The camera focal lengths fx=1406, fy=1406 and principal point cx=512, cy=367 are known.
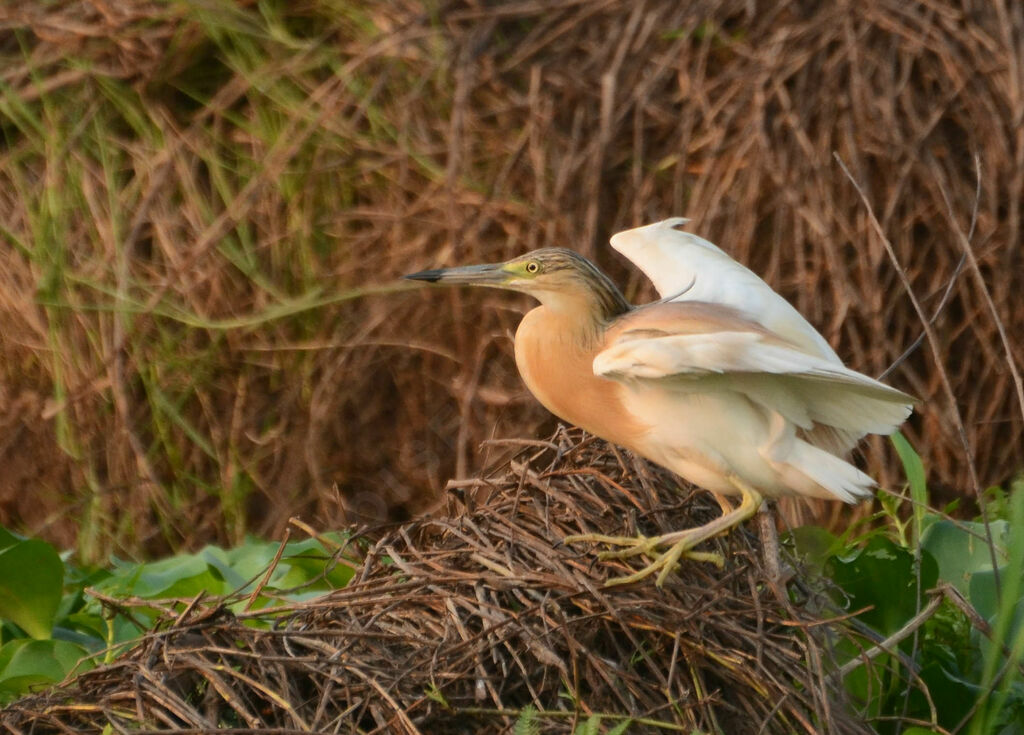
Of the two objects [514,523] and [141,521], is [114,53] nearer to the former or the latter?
[141,521]

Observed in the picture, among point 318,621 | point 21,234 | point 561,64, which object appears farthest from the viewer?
point 21,234

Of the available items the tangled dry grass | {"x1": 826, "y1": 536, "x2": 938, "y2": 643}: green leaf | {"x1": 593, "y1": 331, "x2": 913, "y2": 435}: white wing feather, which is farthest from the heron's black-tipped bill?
the tangled dry grass

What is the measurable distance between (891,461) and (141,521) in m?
2.34

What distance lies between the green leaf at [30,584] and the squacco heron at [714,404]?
93cm

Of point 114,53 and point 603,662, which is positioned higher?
point 603,662

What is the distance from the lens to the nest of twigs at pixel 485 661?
180 cm

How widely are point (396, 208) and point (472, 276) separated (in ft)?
5.63

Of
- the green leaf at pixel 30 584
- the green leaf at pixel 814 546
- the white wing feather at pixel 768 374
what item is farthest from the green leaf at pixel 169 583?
the green leaf at pixel 814 546

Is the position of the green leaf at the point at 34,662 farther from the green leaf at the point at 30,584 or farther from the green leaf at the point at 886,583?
the green leaf at the point at 886,583

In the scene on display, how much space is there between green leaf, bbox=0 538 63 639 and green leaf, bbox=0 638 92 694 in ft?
0.26

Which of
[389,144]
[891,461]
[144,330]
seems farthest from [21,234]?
[891,461]

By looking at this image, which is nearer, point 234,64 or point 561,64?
point 561,64

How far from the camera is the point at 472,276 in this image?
8.32 ft

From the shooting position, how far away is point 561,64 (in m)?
3.98
